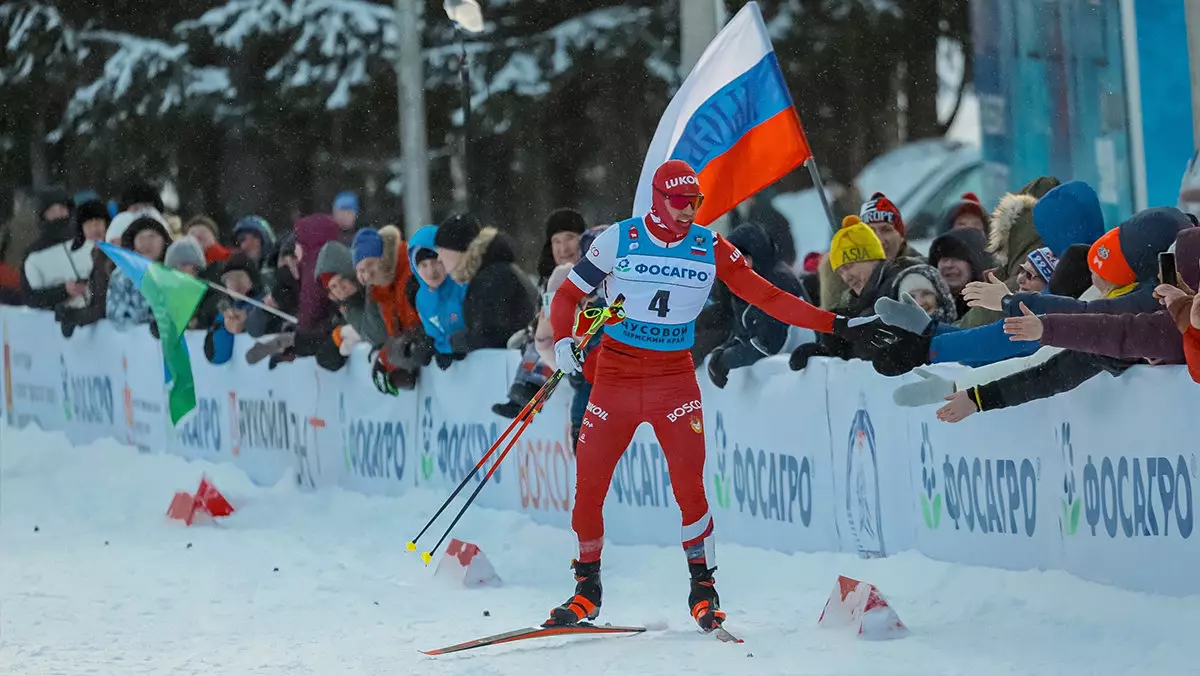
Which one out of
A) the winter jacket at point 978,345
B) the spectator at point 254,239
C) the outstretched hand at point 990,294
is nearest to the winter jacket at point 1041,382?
the winter jacket at point 978,345

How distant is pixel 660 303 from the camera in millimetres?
7473

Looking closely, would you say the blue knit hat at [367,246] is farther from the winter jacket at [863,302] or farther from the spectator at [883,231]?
the winter jacket at [863,302]

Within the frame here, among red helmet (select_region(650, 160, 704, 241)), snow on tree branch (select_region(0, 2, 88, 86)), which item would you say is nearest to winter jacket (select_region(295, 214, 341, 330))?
red helmet (select_region(650, 160, 704, 241))

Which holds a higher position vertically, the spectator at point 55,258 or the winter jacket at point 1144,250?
the spectator at point 55,258

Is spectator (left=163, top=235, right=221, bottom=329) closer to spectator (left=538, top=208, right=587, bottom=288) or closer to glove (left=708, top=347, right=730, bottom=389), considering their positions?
spectator (left=538, top=208, right=587, bottom=288)

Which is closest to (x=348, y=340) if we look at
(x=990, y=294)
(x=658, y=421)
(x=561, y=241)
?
(x=561, y=241)

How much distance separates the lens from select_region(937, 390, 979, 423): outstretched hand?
712 cm

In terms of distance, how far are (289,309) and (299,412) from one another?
0.96m

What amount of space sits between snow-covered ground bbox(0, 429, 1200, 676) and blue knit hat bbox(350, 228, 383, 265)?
1.53 metres

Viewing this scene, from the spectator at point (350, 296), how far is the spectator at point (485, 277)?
0.95m

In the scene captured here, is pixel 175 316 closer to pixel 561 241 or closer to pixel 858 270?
pixel 561 241

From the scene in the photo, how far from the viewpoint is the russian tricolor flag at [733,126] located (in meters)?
9.27

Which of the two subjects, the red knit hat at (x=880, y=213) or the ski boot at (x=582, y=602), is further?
the red knit hat at (x=880, y=213)

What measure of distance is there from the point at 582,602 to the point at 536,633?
31 cm
